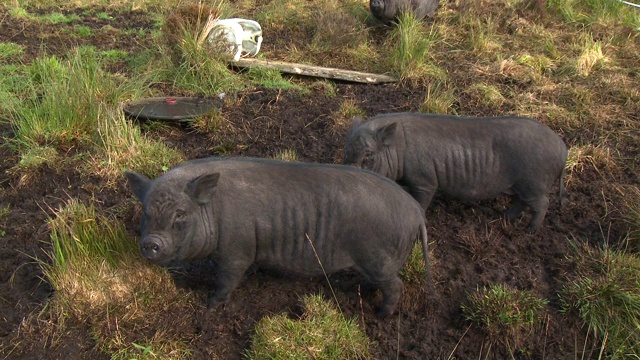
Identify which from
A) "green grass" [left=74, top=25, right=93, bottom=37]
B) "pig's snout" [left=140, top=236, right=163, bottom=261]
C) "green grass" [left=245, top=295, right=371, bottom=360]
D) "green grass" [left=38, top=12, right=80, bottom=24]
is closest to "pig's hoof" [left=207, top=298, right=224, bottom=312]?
"green grass" [left=245, top=295, right=371, bottom=360]

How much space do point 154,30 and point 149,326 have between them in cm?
658

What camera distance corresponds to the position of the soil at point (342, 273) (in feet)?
11.5

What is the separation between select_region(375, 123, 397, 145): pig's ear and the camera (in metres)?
4.16

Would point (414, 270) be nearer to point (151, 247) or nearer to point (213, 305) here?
point (213, 305)

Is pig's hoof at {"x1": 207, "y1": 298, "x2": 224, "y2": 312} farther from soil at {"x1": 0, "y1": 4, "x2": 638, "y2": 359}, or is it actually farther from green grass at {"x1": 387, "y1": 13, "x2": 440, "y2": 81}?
green grass at {"x1": 387, "y1": 13, "x2": 440, "y2": 81}

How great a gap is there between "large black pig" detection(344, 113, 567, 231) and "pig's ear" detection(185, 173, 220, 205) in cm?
131

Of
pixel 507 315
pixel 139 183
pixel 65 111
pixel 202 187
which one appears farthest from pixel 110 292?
pixel 65 111

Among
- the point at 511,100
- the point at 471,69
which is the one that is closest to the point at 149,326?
the point at 511,100

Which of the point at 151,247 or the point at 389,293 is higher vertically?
the point at 151,247

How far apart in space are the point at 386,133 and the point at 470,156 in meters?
0.70

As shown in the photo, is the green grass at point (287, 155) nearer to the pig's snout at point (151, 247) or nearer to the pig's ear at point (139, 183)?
the pig's ear at point (139, 183)

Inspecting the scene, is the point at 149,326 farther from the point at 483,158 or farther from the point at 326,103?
the point at 326,103

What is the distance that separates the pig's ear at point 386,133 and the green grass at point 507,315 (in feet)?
3.94

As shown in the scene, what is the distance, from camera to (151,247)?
322cm
